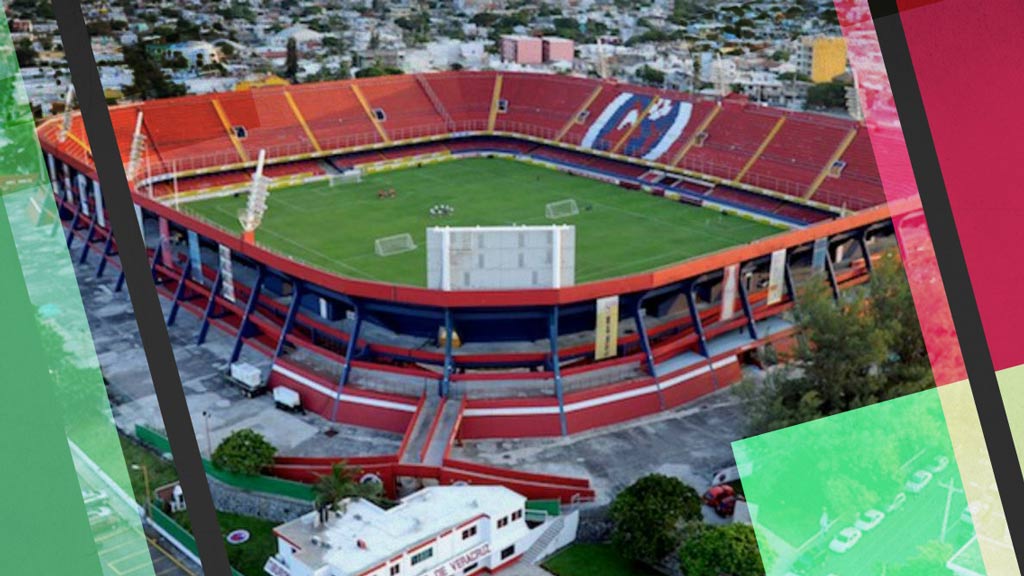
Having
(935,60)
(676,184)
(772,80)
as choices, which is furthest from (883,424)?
(772,80)

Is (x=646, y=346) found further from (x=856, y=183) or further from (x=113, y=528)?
(x=113, y=528)

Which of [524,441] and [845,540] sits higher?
[845,540]

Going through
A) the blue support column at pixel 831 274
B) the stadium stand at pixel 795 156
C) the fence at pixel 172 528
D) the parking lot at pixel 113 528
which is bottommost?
the blue support column at pixel 831 274

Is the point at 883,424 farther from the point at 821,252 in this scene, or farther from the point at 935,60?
the point at 821,252

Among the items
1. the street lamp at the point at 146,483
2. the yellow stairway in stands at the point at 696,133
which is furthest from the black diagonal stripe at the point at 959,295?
the yellow stairway in stands at the point at 696,133

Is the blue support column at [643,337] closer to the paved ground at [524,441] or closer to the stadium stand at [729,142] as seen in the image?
the paved ground at [524,441]

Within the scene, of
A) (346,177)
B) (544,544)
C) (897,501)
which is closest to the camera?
(897,501)

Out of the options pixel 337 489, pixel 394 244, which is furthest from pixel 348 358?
pixel 394 244
